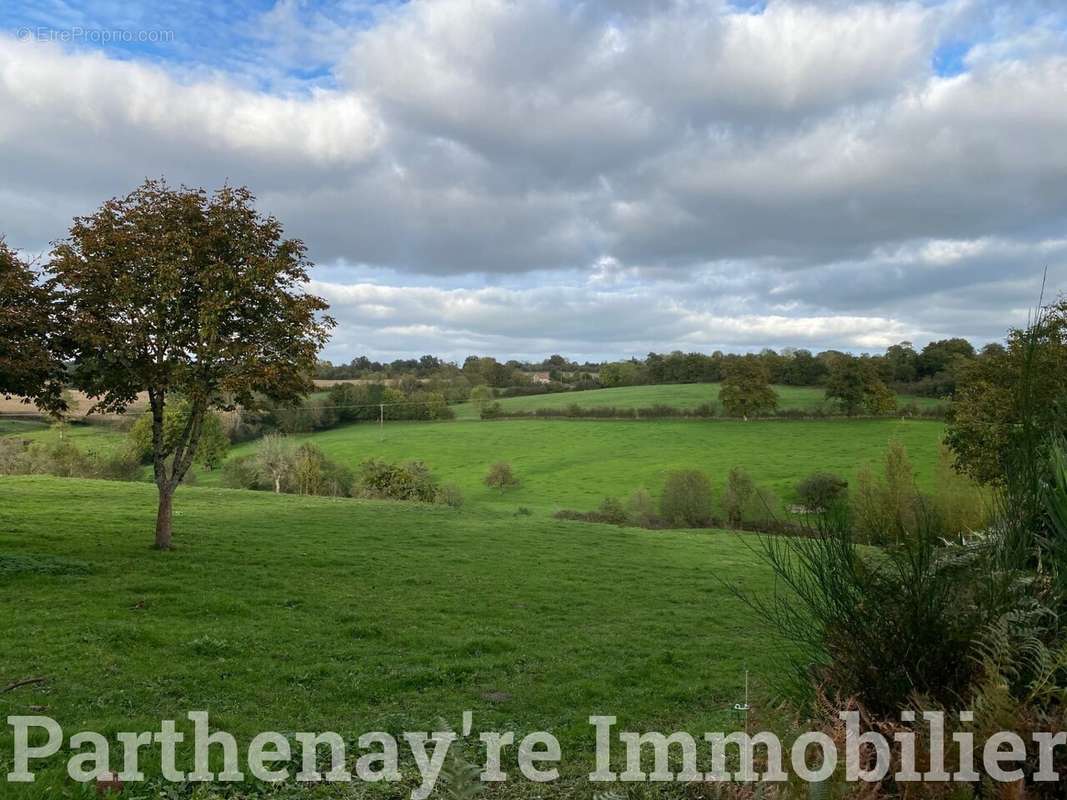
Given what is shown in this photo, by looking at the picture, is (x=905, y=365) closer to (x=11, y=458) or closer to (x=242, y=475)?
(x=242, y=475)

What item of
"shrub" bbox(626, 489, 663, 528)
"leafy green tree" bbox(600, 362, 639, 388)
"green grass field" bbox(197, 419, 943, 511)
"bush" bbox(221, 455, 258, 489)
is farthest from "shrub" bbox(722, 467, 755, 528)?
"leafy green tree" bbox(600, 362, 639, 388)

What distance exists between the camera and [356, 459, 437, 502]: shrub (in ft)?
170

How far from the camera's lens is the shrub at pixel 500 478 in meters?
55.9

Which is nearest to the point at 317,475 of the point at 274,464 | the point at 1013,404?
the point at 274,464

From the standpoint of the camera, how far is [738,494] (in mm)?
47156

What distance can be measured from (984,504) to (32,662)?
36.0 feet

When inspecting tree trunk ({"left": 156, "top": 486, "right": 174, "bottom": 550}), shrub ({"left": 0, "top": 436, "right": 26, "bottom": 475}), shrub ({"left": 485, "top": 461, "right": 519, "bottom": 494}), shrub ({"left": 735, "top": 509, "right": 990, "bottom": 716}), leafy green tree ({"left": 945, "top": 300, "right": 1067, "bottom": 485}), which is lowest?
shrub ({"left": 485, "top": 461, "right": 519, "bottom": 494})

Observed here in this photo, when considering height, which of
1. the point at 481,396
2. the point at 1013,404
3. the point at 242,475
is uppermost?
the point at 1013,404

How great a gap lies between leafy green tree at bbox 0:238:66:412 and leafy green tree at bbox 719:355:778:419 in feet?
201

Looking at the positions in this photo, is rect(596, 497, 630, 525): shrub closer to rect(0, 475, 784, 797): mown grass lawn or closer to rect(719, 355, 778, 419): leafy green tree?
rect(0, 475, 784, 797): mown grass lawn

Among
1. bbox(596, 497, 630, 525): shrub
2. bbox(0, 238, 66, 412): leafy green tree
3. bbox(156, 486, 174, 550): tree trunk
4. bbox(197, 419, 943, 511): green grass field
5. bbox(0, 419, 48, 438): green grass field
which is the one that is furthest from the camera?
bbox(0, 419, 48, 438): green grass field

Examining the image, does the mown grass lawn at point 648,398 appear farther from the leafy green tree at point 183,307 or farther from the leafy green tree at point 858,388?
the leafy green tree at point 183,307

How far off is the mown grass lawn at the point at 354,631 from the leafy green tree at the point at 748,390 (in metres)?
45.8

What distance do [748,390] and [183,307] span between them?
5990 cm
